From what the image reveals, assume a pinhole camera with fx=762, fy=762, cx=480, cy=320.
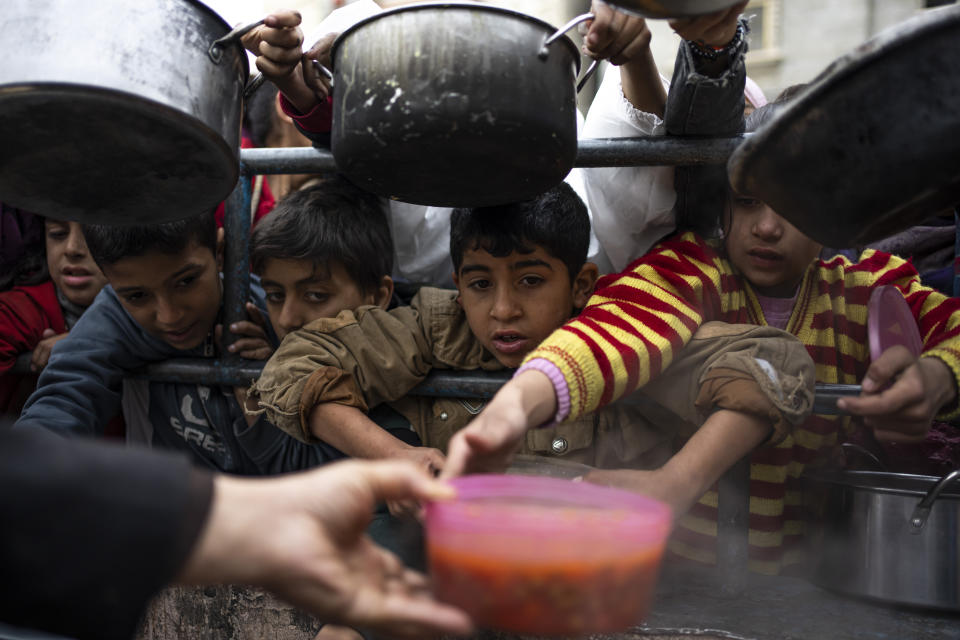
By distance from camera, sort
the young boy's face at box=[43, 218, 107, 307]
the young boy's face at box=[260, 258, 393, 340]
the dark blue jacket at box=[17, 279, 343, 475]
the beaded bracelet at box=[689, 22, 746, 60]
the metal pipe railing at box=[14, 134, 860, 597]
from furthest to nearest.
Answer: the young boy's face at box=[43, 218, 107, 307] < the young boy's face at box=[260, 258, 393, 340] < the dark blue jacket at box=[17, 279, 343, 475] < the metal pipe railing at box=[14, 134, 860, 597] < the beaded bracelet at box=[689, 22, 746, 60]

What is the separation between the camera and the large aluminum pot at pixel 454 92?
132 cm

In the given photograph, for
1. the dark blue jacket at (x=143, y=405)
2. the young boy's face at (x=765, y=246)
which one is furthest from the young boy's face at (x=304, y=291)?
the young boy's face at (x=765, y=246)

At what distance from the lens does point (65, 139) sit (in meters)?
1.51

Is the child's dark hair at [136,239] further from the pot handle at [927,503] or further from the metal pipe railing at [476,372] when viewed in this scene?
the pot handle at [927,503]

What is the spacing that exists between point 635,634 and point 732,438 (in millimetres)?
409

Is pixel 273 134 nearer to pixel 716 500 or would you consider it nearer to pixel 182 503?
pixel 716 500

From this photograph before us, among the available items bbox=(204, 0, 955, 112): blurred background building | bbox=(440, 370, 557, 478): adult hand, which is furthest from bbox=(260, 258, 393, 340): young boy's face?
bbox=(204, 0, 955, 112): blurred background building

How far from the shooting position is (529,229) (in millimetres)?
1865

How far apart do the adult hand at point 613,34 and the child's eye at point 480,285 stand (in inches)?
24.5

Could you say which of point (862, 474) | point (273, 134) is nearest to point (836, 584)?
point (862, 474)

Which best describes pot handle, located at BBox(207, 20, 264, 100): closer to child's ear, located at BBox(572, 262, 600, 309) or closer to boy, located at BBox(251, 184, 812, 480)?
boy, located at BBox(251, 184, 812, 480)

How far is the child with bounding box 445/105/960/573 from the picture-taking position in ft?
4.53

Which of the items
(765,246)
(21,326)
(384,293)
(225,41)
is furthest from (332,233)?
(765,246)

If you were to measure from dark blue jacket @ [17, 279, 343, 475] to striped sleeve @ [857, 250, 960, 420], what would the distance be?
1379mm
